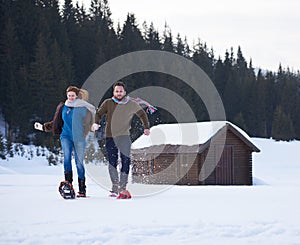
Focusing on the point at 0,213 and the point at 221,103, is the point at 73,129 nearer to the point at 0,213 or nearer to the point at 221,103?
the point at 0,213

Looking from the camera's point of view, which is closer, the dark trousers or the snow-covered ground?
the snow-covered ground

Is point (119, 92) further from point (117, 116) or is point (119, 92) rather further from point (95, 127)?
point (95, 127)

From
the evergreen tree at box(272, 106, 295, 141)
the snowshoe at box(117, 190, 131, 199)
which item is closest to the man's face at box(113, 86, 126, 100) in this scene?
the snowshoe at box(117, 190, 131, 199)

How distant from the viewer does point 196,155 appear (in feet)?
64.2

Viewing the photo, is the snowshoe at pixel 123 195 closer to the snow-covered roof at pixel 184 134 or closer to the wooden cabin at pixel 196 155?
the wooden cabin at pixel 196 155

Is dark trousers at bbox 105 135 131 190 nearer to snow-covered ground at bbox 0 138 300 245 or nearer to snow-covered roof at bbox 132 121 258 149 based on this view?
snow-covered ground at bbox 0 138 300 245

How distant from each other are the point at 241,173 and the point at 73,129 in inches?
609

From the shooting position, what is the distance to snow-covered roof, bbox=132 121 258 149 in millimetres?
19672

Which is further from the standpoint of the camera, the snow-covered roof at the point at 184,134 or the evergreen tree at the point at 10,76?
the evergreen tree at the point at 10,76

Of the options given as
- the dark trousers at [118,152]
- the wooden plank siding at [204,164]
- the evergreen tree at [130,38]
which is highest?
the evergreen tree at [130,38]

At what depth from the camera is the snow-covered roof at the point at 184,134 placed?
64.5 ft

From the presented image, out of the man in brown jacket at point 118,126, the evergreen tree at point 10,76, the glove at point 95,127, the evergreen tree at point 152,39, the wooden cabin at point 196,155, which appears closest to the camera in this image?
the glove at point 95,127

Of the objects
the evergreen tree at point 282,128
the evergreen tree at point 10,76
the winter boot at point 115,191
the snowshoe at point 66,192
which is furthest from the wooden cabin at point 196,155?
the evergreen tree at point 282,128

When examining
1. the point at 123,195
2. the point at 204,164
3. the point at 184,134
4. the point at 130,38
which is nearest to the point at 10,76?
the point at 184,134
